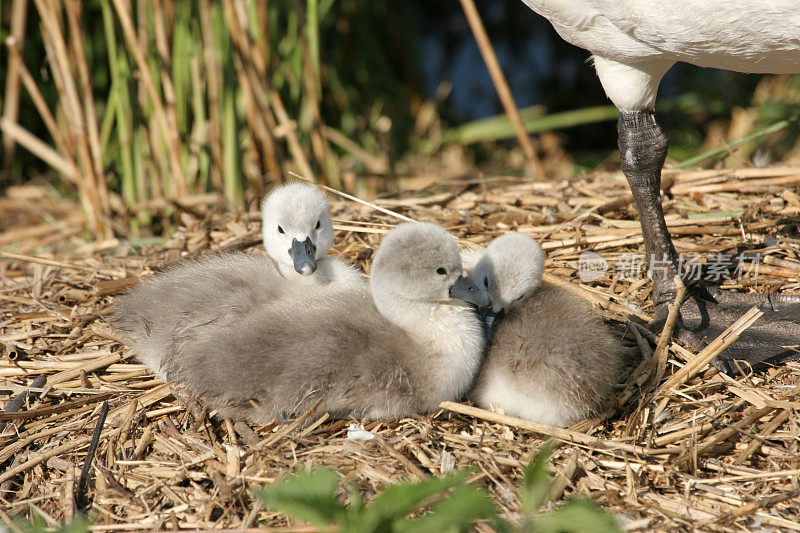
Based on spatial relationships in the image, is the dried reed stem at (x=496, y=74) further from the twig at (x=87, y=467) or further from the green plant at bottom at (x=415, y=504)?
the green plant at bottom at (x=415, y=504)

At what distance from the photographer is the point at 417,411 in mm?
2475

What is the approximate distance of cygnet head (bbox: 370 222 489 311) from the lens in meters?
2.40

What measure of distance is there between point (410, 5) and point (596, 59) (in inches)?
179

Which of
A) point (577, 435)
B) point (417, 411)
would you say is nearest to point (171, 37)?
point (417, 411)

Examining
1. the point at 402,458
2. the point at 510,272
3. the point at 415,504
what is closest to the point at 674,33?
the point at 510,272

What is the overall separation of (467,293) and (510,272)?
0.24 meters

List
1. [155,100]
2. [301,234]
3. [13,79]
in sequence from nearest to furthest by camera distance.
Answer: [301,234] < [155,100] < [13,79]

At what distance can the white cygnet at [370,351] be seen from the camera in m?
2.39

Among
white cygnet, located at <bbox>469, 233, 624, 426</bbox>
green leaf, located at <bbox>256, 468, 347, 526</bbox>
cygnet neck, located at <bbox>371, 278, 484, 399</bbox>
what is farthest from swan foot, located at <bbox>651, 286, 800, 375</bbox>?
green leaf, located at <bbox>256, 468, 347, 526</bbox>

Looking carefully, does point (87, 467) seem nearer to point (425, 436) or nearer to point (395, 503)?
point (425, 436)

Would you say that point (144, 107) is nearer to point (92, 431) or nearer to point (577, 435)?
point (92, 431)

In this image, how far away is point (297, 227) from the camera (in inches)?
109

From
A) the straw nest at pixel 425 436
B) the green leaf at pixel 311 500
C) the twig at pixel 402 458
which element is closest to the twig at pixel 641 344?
the straw nest at pixel 425 436

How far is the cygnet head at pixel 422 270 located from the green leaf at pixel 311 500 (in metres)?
0.88
